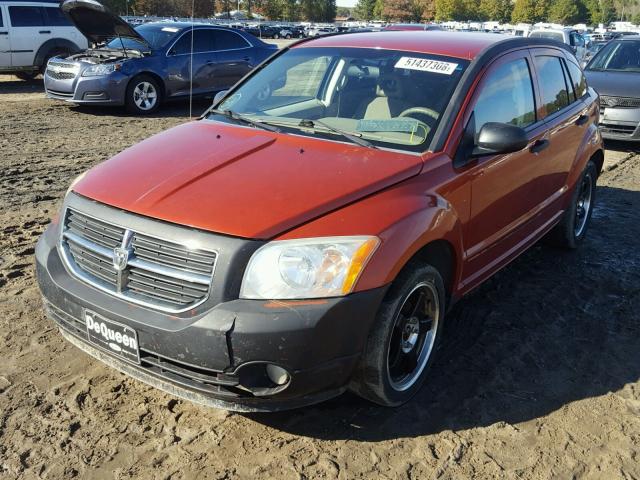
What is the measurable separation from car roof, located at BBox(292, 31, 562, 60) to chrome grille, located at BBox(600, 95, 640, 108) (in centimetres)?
562

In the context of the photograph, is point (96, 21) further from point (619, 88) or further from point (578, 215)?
point (619, 88)

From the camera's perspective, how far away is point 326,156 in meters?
3.32

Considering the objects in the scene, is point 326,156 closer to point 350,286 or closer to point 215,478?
point 350,286

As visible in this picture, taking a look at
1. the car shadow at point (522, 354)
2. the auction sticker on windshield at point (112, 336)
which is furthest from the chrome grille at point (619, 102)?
the auction sticker on windshield at point (112, 336)

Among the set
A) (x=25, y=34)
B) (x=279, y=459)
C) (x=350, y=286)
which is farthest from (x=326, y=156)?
(x=25, y=34)

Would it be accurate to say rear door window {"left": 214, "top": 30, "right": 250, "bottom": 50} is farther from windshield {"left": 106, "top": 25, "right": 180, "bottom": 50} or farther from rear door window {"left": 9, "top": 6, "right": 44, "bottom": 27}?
rear door window {"left": 9, "top": 6, "right": 44, "bottom": 27}

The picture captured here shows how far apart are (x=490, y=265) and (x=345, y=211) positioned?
1.53 metres

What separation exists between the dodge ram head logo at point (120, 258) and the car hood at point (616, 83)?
8.93 m

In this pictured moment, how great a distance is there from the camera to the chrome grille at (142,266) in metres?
2.68

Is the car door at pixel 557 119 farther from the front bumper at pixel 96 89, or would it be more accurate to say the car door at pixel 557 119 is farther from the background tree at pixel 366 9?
the background tree at pixel 366 9

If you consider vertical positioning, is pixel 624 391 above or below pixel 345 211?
below

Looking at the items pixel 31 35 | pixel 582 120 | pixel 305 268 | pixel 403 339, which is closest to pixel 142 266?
pixel 305 268

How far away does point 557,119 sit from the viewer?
4664mm

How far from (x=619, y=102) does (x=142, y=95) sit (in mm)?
7855
